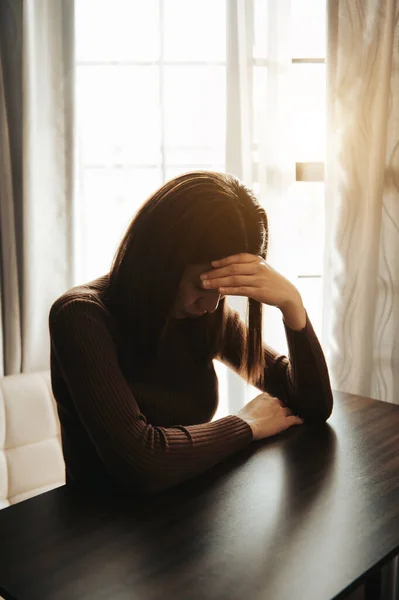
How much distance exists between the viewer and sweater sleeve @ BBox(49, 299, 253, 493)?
1007mm

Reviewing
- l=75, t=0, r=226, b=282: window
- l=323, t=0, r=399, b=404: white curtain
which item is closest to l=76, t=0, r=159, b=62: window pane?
l=75, t=0, r=226, b=282: window


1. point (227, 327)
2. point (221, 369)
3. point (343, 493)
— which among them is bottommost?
point (221, 369)

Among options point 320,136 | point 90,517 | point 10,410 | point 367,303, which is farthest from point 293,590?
point 320,136

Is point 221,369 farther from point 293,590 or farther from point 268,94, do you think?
point 293,590

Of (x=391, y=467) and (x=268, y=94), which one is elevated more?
(x=268, y=94)

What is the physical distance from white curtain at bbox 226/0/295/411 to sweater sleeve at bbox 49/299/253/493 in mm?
1158

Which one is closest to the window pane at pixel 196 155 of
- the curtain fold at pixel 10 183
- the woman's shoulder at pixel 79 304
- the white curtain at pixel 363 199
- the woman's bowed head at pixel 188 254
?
the white curtain at pixel 363 199

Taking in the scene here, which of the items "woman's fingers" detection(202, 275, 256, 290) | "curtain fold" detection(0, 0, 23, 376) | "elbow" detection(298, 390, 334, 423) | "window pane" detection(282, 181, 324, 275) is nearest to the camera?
"woman's fingers" detection(202, 275, 256, 290)

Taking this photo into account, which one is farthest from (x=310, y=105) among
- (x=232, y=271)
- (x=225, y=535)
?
(x=225, y=535)

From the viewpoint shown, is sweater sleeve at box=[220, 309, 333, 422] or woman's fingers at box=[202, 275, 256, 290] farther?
sweater sleeve at box=[220, 309, 333, 422]

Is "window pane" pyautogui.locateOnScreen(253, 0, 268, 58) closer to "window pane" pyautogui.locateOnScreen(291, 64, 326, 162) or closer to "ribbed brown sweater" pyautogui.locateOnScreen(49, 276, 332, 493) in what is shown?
"window pane" pyautogui.locateOnScreen(291, 64, 326, 162)

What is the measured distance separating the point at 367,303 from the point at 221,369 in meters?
0.59

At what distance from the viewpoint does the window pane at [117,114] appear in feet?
7.01

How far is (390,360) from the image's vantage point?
214 centimetres
